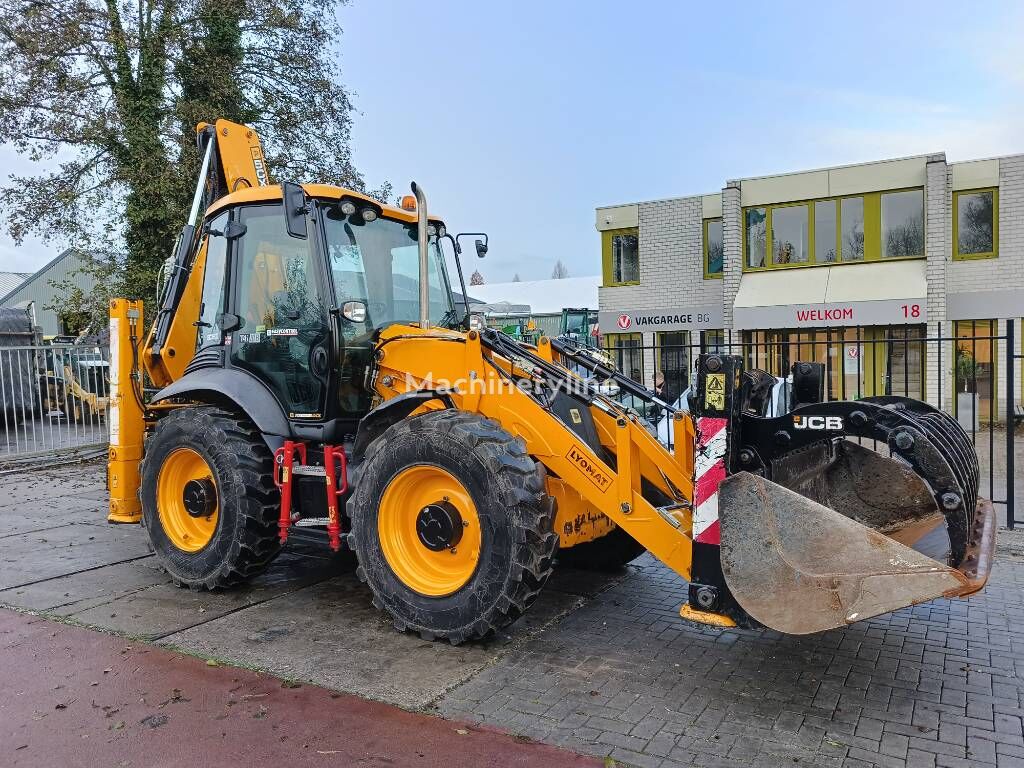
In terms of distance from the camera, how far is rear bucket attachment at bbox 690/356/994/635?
3.37m

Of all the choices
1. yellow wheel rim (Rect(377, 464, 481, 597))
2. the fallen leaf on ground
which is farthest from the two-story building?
the fallen leaf on ground

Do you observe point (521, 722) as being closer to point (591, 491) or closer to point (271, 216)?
point (591, 491)

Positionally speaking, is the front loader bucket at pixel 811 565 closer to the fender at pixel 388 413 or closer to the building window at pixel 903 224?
the fender at pixel 388 413

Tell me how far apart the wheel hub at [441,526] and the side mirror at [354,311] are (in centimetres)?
147

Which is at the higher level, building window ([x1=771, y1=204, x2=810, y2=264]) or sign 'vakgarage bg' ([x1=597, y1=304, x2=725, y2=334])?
building window ([x1=771, y1=204, x2=810, y2=264])

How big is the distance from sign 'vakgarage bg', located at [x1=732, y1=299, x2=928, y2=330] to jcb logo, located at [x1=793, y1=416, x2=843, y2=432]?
14.7 m

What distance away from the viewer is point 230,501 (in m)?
5.21

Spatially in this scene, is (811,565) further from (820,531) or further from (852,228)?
(852,228)

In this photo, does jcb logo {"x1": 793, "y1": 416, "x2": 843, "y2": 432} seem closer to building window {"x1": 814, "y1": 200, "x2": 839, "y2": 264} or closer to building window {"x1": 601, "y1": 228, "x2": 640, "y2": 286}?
building window {"x1": 814, "y1": 200, "x2": 839, "y2": 264}

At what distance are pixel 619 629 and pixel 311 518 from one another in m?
2.17

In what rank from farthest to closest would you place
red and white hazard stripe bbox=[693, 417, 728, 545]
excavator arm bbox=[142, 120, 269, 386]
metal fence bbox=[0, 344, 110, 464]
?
metal fence bbox=[0, 344, 110, 464] → excavator arm bbox=[142, 120, 269, 386] → red and white hazard stripe bbox=[693, 417, 728, 545]

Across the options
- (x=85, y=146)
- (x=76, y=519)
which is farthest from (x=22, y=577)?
(x=85, y=146)

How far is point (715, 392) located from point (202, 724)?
116 inches

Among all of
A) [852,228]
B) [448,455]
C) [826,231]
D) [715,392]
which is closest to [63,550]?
[448,455]
